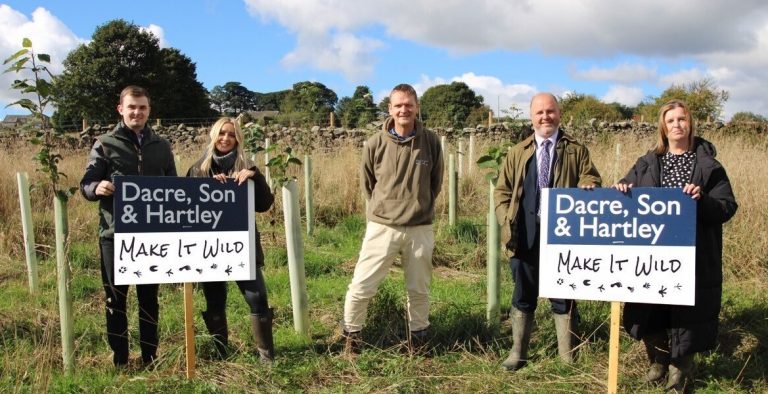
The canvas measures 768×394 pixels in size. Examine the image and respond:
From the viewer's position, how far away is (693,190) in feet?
9.41

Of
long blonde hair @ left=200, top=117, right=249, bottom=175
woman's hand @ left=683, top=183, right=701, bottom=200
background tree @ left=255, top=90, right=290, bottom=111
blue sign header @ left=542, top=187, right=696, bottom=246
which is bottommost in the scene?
blue sign header @ left=542, top=187, right=696, bottom=246

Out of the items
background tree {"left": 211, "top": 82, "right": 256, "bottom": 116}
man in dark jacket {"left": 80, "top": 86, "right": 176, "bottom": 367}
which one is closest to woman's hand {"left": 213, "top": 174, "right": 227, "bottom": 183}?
man in dark jacket {"left": 80, "top": 86, "right": 176, "bottom": 367}

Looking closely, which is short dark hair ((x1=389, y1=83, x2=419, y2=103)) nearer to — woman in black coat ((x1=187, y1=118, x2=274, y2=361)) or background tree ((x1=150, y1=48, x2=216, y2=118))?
woman in black coat ((x1=187, y1=118, x2=274, y2=361))

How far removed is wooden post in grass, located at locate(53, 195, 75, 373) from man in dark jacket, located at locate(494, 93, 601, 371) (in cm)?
257

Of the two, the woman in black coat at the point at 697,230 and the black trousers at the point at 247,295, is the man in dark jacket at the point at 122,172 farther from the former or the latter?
the woman in black coat at the point at 697,230

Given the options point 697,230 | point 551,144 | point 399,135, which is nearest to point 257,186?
point 399,135

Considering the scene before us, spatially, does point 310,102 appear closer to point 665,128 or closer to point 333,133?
point 333,133

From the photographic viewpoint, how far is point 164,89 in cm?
3556

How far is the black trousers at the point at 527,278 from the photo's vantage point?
3.40m

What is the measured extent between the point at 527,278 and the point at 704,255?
954mm

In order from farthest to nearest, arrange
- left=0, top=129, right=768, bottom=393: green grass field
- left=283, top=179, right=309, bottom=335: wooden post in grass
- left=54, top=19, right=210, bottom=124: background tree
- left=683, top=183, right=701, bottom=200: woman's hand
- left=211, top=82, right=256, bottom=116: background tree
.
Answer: left=211, top=82, right=256, bottom=116: background tree < left=54, top=19, right=210, bottom=124: background tree < left=283, top=179, right=309, bottom=335: wooden post in grass < left=0, top=129, right=768, bottom=393: green grass field < left=683, top=183, right=701, bottom=200: woman's hand

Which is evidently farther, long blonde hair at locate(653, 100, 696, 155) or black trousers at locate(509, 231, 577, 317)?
black trousers at locate(509, 231, 577, 317)

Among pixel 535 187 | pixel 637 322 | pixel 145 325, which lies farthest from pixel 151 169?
pixel 637 322

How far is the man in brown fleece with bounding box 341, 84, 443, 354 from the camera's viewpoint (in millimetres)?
3553
